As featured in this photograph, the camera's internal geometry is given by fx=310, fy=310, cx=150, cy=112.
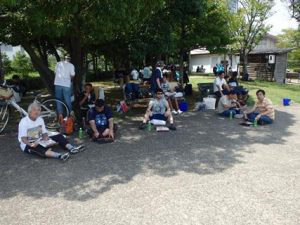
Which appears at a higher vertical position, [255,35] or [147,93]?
[255,35]

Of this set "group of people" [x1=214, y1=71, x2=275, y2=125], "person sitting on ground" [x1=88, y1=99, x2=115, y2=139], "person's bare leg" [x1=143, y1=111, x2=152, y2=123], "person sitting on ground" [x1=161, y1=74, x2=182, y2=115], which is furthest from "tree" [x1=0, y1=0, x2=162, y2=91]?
"group of people" [x1=214, y1=71, x2=275, y2=125]

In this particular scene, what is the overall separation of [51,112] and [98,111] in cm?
A: 185

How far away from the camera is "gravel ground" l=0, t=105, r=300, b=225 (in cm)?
374

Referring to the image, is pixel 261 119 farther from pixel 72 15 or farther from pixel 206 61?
pixel 206 61

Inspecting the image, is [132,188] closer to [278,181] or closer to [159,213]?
[159,213]

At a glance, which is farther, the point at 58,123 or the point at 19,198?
the point at 58,123

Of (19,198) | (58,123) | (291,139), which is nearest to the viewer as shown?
(19,198)

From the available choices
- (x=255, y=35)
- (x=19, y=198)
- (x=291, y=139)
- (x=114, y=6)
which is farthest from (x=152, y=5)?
(x=255, y=35)

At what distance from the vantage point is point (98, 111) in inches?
270

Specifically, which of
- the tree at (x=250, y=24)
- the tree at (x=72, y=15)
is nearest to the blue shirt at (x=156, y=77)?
the tree at (x=72, y=15)

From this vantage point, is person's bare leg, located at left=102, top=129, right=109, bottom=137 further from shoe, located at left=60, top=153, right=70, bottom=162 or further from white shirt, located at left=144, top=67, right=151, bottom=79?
white shirt, located at left=144, top=67, right=151, bottom=79

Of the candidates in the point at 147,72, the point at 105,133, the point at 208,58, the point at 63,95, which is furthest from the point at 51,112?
the point at 208,58

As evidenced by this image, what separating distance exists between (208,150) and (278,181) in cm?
179

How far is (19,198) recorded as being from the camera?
424 centimetres
